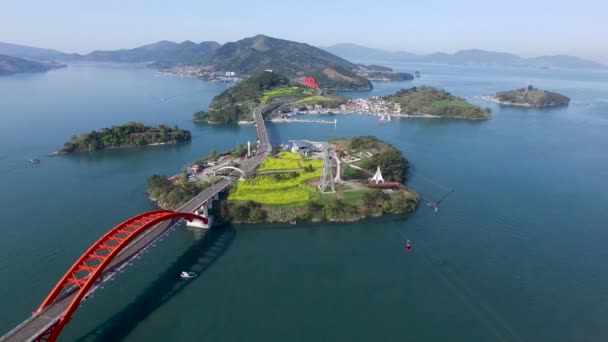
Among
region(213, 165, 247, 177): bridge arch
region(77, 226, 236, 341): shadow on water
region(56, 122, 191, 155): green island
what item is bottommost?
region(77, 226, 236, 341): shadow on water

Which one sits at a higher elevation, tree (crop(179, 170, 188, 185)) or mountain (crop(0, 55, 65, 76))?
mountain (crop(0, 55, 65, 76))

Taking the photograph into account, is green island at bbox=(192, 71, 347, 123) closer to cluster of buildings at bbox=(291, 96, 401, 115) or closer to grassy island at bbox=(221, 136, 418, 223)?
cluster of buildings at bbox=(291, 96, 401, 115)

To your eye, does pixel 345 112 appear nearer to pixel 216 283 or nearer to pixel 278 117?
pixel 278 117

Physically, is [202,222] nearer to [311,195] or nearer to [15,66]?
[311,195]

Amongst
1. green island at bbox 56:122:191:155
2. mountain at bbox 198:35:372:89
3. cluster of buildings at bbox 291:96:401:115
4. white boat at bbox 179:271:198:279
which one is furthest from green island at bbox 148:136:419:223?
mountain at bbox 198:35:372:89

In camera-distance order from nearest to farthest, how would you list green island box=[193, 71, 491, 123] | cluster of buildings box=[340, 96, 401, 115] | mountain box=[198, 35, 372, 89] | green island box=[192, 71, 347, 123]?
green island box=[192, 71, 347, 123] < green island box=[193, 71, 491, 123] < cluster of buildings box=[340, 96, 401, 115] < mountain box=[198, 35, 372, 89]

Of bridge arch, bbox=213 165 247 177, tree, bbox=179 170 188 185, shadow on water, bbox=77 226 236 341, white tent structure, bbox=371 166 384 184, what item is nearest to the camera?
shadow on water, bbox=77 226 236 341
